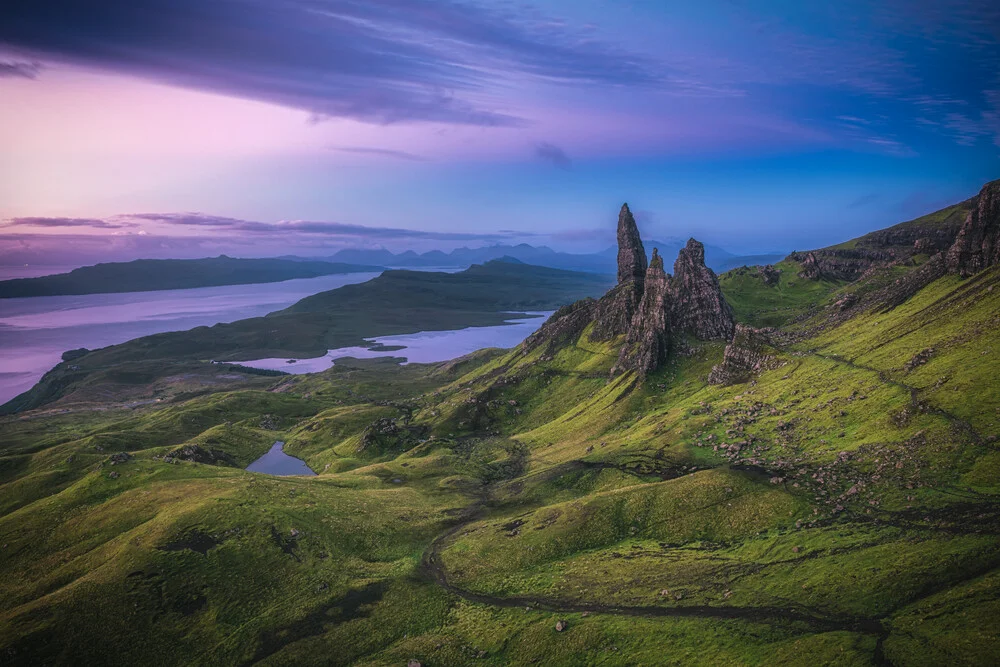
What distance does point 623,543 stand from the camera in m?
67.8

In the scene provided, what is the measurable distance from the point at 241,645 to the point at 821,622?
197 feet

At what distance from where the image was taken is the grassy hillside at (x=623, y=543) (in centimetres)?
4406

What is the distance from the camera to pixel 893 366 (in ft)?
249

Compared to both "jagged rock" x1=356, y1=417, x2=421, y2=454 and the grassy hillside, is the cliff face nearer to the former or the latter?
the grassy hillside

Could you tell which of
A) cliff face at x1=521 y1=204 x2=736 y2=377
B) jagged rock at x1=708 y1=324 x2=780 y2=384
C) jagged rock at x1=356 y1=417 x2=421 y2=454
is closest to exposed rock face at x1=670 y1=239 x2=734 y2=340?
cliff face at x1=521 y1=204 x2=736 y2=377

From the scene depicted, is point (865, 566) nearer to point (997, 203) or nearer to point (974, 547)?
point (974, 547)

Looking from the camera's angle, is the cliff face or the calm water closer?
the cliff face

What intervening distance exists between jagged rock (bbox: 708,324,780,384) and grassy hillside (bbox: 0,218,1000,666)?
3.62 meters

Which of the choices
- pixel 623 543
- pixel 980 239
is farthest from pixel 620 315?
pixel 623 543

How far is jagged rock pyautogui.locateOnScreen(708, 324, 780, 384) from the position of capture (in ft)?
340

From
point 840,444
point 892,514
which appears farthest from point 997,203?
point 892,514

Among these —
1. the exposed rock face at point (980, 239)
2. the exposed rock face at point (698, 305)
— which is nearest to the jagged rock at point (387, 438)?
the exposed rock face at point (698, 305)

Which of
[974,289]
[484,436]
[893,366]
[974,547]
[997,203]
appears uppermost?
[997,203]

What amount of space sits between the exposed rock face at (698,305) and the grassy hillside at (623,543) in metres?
33.1
